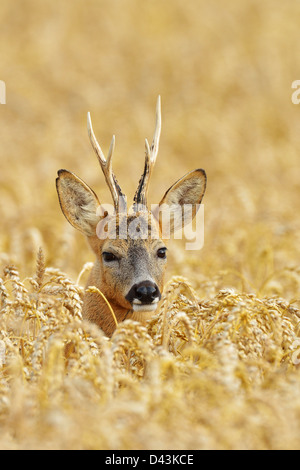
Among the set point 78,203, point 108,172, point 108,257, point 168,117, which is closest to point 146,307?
point 108,257

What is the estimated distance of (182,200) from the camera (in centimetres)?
657

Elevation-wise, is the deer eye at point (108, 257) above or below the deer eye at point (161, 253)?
below

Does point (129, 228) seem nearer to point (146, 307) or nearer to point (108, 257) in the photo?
point (108, 257)

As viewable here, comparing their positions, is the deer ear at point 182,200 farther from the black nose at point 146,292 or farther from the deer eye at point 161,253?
the black nose at point 146,292

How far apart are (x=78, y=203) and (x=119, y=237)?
0.61 m

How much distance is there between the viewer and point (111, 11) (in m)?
22.6

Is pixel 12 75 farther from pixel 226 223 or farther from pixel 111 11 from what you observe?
pixel 226 223

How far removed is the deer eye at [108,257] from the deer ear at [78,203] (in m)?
0.43

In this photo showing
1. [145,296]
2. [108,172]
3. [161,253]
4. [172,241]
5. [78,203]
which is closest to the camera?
[145,296]

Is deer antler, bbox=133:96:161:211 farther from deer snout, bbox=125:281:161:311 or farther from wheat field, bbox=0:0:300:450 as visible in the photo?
deer snout, bbox=125:281:161:311

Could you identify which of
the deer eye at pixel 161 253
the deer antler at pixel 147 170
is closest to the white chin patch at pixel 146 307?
the deer eye at pixel 161 253

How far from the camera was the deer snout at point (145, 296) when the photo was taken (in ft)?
17.7

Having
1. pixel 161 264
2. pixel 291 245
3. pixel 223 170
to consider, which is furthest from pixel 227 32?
pixel 161 264

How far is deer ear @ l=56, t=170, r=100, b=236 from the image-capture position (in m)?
6.19
